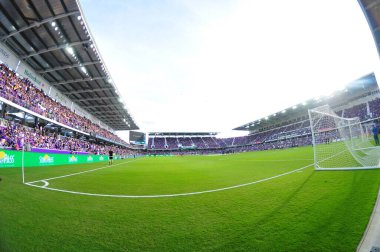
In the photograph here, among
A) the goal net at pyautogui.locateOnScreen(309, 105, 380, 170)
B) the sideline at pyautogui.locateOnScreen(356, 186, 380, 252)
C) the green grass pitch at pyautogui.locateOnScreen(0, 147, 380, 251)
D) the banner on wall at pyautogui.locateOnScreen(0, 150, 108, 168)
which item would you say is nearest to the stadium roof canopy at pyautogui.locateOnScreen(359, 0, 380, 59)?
the goal net at pyautogui.locateOnScreen(309, 105, 380, 170)

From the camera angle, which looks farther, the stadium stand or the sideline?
the stadium stand

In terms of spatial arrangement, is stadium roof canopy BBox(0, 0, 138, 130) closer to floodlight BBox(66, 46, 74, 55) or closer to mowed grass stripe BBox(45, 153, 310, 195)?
floodlight BBox(66, 46, 74, 55)

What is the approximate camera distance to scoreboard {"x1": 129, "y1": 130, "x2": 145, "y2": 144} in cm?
8888

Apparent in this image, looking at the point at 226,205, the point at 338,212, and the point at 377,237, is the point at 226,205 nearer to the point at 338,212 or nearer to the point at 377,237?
the point at 338,212

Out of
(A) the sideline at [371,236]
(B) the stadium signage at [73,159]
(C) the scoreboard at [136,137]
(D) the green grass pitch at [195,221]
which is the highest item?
(C) the scoreboard at [136,137]

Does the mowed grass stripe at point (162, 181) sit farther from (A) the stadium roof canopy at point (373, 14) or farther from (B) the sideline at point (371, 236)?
(A) the stadium roof canopy at point (373, 14)

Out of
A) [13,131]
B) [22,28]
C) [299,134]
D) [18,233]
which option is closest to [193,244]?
[18,233]

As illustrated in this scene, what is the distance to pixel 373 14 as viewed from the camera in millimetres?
4676

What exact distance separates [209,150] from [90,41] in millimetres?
83942

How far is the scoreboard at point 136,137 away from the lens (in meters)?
88.9

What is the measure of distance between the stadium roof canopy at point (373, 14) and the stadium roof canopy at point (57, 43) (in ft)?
60.2

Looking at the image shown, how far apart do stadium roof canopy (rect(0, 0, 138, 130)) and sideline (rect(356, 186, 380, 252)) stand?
20.3 m

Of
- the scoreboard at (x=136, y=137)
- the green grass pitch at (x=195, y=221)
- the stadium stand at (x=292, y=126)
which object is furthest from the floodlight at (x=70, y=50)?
the scoreboard at (x=136, y=137)

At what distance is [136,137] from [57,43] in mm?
73592
